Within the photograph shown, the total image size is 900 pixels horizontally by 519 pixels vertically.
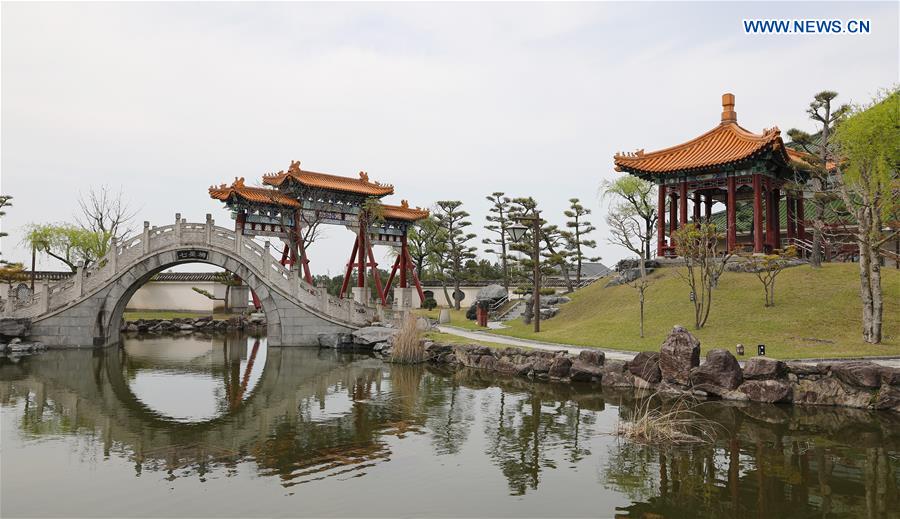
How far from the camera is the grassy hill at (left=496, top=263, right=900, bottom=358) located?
66.1 feet

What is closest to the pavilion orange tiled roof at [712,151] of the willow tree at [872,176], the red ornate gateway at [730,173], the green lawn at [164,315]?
the red ornate gateway at [730,173]

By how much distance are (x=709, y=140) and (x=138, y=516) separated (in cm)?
3289

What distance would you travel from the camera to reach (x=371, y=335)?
95.3ft

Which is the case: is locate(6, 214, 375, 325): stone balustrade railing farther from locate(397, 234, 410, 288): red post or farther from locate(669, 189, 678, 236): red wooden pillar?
locate(669, 189, 678, 236): red wooden pillar

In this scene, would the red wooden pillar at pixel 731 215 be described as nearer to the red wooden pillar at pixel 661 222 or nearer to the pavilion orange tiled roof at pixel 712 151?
the pavilion orange tiled roof at pixel 712 151

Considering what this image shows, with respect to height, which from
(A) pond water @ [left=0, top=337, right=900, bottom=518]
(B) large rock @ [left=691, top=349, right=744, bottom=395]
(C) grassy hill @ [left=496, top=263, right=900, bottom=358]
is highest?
(C) grassy hill @ [left=496, top=263, right=900, bottom=358]

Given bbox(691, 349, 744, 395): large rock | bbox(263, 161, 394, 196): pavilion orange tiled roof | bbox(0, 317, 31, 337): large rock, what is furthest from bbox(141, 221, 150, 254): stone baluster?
bbox(691, 349, 744, 395): large rock

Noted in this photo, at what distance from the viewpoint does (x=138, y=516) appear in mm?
8383

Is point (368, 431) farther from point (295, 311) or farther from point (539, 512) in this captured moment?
point (295, 311)

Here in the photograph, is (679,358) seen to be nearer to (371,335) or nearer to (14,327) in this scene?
(371,335)

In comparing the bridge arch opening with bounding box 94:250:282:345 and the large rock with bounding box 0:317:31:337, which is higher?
the bridge arch opening with bounding box 94:250:282:345

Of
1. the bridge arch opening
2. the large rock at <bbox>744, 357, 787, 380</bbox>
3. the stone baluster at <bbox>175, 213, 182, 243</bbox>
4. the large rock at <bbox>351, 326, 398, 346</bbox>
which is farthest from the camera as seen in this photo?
the stone baluster at <bbox>175, 213, 182, 243</bbox>

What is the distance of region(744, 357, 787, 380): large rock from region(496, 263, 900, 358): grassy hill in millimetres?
2262

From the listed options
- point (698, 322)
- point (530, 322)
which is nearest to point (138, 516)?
point (698, 322)
